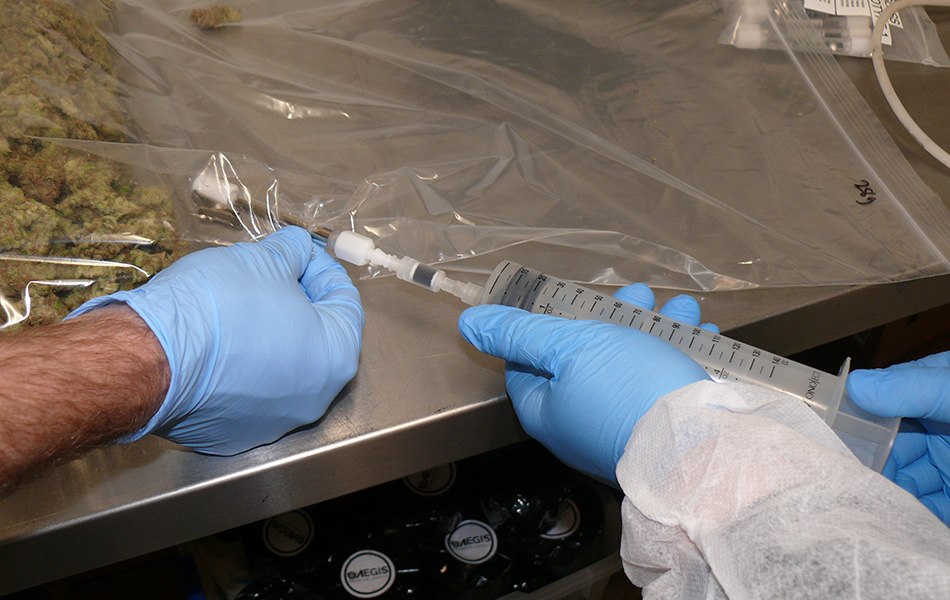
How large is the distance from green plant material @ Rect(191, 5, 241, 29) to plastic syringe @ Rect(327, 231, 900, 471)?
17.3 inches

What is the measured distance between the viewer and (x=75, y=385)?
0.60m

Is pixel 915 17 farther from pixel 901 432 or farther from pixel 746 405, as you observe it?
pixel 746 405

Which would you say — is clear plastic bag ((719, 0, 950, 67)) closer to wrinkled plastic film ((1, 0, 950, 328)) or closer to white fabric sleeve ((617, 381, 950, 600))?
wrinkled plastic film ((1, 0, 950, 328))

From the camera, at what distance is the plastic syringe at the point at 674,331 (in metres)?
0.73

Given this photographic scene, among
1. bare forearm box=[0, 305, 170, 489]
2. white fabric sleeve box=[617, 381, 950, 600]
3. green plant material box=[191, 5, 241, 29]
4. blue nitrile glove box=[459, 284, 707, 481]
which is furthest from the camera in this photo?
green plant material box=[191, 5, 241, 29]

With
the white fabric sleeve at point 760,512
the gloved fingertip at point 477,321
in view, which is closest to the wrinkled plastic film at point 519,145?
the gloved fingertip at point 477,321

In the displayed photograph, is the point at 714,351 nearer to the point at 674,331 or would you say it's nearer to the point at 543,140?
the point at 674,331

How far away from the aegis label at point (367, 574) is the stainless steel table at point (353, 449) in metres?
0.45

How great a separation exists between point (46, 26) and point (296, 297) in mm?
460

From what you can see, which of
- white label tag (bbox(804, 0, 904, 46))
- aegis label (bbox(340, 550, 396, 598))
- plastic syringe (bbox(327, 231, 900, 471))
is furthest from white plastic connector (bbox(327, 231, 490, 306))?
white label tag (bbox(804, 0, 904, 46))

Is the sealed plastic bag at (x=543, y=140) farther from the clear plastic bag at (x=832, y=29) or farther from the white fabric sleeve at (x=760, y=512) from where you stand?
the white fabric sleeve at (x=760, y=512)

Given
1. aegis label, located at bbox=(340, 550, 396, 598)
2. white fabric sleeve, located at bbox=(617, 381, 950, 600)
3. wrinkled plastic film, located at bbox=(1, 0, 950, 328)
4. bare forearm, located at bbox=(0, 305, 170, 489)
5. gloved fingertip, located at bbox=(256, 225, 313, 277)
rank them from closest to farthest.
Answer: white fabric sleeve, located at bbox=(617, 381, 950, 600) < bare forearm, located at bbox=(0, 305, 170, 489) < gloved fingertip, located at bbox=(256, 225, 313, 277) < wrinkled plastic film, located at bbox=(1, 0, 950, 328) < aegis label, located at bbox=(340, 550, 396, 598)

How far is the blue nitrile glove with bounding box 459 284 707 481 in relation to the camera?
2.20ft

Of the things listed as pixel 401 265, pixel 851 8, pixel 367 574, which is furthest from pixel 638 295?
pixel 851 8
